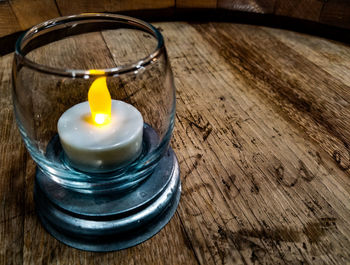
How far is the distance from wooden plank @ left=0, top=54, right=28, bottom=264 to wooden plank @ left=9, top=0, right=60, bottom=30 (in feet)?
0.69

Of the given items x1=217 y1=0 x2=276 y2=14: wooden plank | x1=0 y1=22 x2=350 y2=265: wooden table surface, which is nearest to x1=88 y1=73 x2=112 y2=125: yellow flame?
x1=0 y1=22 x2=350 y2=265: wooden table surface

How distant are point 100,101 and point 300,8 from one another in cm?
61

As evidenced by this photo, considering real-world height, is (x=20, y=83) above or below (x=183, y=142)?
above

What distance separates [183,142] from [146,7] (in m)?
0.44

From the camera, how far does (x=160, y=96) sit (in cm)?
37

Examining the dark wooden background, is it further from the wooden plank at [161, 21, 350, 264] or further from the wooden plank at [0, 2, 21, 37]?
the wooden plank at [161, 21, 350, 264]

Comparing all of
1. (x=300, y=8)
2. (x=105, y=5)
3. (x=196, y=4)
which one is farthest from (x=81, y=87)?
(x=300, y=8)

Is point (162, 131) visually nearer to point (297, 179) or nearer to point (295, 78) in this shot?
point (297, 179)

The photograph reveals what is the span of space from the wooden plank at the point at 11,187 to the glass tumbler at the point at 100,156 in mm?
29

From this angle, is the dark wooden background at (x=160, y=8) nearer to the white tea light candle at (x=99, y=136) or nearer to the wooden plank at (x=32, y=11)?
the wooden plank at (x=32, y=11)

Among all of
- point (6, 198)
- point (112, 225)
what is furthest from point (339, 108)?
point (6, 198)

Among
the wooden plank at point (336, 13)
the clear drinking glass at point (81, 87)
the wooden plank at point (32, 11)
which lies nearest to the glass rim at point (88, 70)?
the clear drinking glass at point (81, 87)

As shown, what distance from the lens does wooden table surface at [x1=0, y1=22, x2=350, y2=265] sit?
322 mm

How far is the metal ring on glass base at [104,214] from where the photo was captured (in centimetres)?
32
